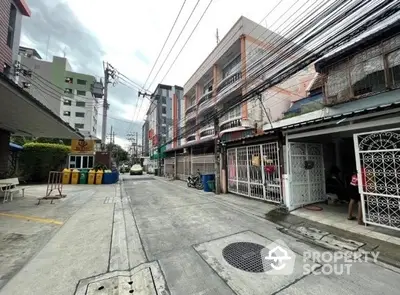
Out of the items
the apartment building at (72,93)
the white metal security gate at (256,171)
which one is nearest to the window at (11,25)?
the white metal security gate at (256,171)

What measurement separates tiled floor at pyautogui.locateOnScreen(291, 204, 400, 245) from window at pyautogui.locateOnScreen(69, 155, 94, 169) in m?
18.7

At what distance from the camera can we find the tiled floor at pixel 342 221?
4.21 m

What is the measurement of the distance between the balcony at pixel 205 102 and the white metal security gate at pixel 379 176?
14778 millimetres

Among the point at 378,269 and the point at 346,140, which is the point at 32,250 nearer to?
the point at 378,269

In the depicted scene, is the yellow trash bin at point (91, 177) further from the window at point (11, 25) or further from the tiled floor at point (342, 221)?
the tiled floor at point (342, 221)

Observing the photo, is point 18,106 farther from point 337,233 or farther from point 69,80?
point 69,80

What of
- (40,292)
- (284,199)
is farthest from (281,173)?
(40,292)

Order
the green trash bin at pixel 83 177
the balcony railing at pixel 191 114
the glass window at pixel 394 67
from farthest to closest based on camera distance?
Answer: 1. the balcony railing at pixel 191 114
2. the green trash bin at pixel 83 177
3. the glass window at pixel 394 67

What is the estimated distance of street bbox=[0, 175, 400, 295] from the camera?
2.63 m

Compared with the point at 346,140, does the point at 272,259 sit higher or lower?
lower

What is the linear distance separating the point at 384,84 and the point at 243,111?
Answer: 25.3ft

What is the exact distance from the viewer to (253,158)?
8578 mm

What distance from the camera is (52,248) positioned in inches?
151

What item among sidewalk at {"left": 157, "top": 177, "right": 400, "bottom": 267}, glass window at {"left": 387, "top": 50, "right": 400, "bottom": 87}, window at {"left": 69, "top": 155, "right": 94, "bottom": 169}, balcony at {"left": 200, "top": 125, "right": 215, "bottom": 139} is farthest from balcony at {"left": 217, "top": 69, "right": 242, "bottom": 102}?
window at {"left": 69, "top": 155, "right": 94, "bottom": 169}
